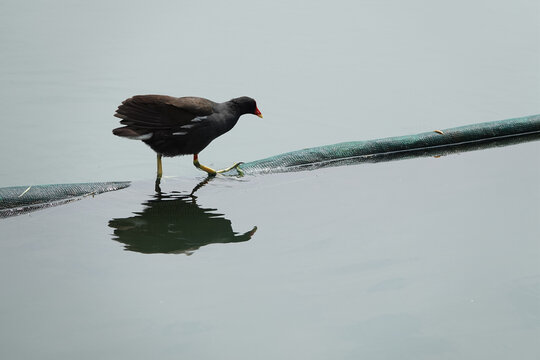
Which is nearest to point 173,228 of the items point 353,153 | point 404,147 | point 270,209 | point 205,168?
point 270,209

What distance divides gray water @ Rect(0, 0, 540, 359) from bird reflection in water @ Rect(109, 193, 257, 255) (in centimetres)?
1

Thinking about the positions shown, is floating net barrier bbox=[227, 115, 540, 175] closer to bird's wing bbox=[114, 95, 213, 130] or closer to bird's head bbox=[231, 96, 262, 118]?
bird's head bbox=[231, 96, 262, 118]

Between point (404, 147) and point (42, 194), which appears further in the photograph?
point (404, 147)

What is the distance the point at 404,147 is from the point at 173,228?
1669mm

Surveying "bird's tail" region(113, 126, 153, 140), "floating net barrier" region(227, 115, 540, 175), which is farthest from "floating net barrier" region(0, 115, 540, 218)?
"bird's tail" region(113, 126, 153, 140)

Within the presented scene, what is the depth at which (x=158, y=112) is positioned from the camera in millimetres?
3852

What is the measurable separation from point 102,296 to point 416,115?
3223 mm

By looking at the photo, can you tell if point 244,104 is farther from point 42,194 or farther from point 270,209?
point 42,194

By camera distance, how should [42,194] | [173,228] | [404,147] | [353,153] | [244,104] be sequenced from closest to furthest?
[173,228], [42,194], [244,104], [353,153], [404,147]

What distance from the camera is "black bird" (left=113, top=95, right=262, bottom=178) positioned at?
3836 mm

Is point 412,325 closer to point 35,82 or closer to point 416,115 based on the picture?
point 416,115

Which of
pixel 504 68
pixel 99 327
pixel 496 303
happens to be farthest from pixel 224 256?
pixel 504 68

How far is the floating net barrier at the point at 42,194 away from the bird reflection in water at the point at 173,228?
0.88ft

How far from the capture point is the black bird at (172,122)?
384 centimetres
